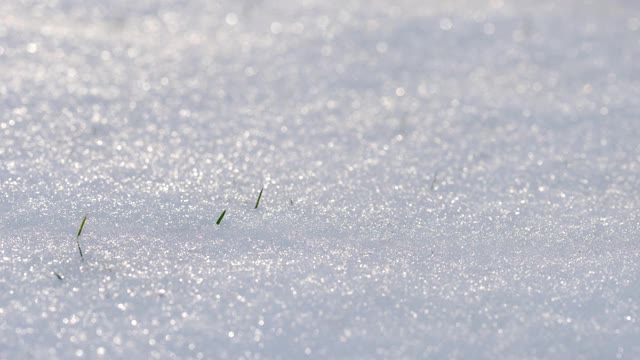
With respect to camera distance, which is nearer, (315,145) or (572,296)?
(572,296)

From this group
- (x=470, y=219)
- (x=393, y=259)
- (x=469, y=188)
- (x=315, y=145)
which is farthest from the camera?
(x=315, y=145)

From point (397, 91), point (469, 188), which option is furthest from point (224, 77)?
point (469, 188)

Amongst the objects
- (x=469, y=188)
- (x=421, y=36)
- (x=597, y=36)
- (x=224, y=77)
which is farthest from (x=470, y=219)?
(x=597, y=36)

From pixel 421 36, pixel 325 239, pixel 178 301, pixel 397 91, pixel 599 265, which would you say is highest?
pixel 421 36

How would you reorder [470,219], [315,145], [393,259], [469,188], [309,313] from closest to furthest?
[309,313]
[393,259]
[470,219]
[469,188]
[315,145]

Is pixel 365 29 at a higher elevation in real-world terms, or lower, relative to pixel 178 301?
higher

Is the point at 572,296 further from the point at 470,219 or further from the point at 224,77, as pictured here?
the point at 224,77

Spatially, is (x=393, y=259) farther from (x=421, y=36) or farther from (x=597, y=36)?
(x=597, y=36)
